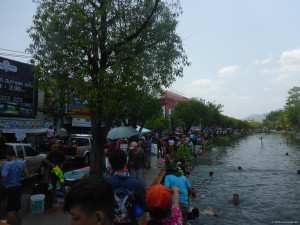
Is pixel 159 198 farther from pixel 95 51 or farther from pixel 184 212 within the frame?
pixel 95 51

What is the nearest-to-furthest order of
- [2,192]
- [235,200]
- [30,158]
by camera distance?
[2,192], [235,200], [30,158]

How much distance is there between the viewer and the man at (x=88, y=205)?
4.58 feet

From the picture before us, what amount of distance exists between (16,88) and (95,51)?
13.8 metres

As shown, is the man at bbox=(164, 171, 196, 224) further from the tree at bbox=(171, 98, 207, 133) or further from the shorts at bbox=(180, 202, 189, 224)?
the tree at bbox=(171, 98, 207, 133)

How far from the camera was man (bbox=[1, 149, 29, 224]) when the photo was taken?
4.47 m

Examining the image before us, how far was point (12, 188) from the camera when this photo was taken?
Result: 460cm

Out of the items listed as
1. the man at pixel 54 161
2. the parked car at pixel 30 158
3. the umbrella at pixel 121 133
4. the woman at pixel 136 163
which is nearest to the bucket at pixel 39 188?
the man at pixel 54 161

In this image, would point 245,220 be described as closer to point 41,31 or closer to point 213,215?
point 213,215

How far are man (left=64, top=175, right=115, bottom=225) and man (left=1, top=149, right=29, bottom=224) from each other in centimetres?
398

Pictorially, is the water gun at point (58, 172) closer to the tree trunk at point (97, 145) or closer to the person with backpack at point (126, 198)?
the tree trunk at point (97, 145)

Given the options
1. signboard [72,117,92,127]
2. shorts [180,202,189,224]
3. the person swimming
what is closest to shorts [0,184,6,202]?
shorts [180,202,189,224]

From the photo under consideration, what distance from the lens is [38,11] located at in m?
7.67

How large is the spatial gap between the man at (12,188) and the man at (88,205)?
13.1ft

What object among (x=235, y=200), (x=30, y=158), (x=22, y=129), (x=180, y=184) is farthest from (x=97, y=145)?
(x=22, y=129)
